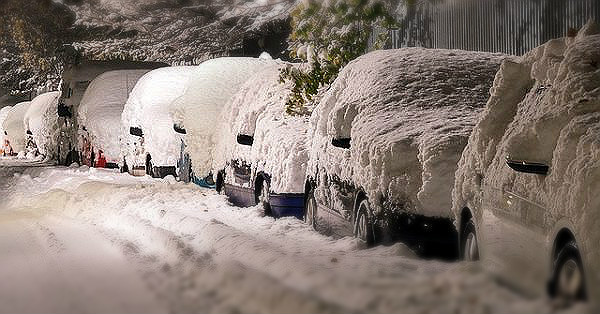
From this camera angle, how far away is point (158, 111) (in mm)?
19844

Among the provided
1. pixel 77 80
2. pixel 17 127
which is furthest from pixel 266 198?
pixel 17 127

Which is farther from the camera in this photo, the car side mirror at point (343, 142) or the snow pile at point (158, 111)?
the snow pile at point (158, 111)

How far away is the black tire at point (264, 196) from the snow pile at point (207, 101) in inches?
102

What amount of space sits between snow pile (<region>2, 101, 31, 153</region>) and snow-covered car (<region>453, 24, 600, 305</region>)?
3777 centimetres

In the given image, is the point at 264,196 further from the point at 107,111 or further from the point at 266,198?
the point at 107,111

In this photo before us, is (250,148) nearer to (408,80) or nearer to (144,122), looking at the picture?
(408,80)

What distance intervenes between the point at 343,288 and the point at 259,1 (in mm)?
43781

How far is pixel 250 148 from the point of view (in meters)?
13.7

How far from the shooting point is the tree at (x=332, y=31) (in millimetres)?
15300

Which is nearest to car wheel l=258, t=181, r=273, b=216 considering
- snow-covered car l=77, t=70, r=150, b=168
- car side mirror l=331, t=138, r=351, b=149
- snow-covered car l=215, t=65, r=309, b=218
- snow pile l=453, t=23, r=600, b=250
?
snow-covered car l=215, t=65, r=309, b=218

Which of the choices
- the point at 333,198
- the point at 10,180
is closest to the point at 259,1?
the point at 10,180

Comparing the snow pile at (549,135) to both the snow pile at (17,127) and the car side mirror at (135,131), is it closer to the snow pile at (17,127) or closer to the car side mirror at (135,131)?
the car side mirror at (135,131)

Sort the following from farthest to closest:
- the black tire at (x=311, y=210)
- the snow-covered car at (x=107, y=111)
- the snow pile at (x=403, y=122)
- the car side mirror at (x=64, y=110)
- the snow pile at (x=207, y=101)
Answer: the car side mirror at (x=64, y=110), the snow-covered car at (x=107, y=111), the snow pile at (x=207, y=101), the black tire at (x=311, y=210), the snow pile at (x=403, y=122)

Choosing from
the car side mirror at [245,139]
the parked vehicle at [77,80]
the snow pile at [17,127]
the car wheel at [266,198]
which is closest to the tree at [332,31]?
the car side mirror at [245,139]
